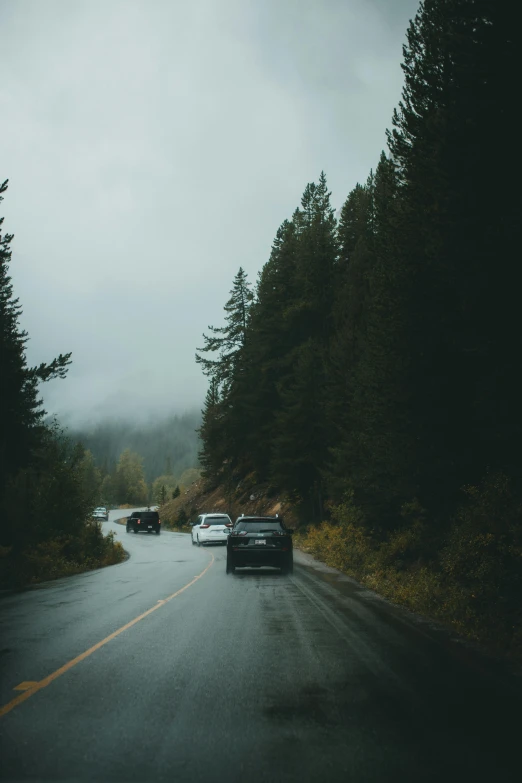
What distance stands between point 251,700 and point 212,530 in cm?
3727

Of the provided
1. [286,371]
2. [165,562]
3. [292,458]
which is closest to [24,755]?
[165,562]

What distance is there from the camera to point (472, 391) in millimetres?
13398

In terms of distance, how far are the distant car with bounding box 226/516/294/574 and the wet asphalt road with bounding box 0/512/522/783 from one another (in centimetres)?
890

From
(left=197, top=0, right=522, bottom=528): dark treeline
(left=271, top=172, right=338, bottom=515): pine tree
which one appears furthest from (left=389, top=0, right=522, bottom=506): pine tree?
(left=271, top=172, right=338, bottom=515): pine tree

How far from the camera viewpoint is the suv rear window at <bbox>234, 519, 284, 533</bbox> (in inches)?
853

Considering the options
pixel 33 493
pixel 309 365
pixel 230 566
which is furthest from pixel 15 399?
pixel 309 365

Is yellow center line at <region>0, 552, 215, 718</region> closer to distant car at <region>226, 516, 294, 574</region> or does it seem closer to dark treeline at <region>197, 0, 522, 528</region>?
dark treeline at <region>197, 0, 522, 528</region>

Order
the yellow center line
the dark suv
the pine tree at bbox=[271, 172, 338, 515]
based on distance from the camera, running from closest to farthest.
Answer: the yellow center line < the pine tree at bbox=[271, 172, 338, 515] < the dark suv

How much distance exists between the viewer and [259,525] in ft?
71.7

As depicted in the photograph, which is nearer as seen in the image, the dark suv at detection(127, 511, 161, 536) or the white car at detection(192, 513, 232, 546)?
the white car at detection(192, 513, 232, 546)

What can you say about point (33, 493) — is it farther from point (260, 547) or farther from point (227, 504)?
point (227, 504)

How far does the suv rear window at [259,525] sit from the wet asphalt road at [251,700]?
9.25 m

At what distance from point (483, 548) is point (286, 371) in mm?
41763

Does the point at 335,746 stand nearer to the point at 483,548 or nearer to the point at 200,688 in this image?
the point at 200,688
